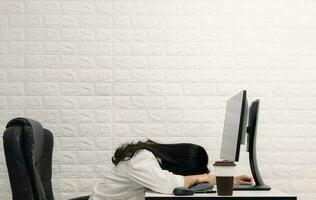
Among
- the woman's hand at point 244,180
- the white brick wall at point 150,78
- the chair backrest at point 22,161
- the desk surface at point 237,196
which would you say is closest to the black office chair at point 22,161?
the chair backrest at point 22,161

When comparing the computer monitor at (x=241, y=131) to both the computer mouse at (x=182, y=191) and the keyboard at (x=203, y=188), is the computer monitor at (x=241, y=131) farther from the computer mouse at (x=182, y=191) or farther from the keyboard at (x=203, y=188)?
the computer mouse at (x=182, y=191)

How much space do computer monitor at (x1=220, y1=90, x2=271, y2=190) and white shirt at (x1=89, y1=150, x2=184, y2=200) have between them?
→ 29 centimetres

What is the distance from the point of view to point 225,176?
6.43 feet

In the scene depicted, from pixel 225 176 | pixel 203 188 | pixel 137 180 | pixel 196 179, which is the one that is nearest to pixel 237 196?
pixel 225 176

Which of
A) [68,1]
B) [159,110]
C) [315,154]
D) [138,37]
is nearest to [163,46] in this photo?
[138,37]

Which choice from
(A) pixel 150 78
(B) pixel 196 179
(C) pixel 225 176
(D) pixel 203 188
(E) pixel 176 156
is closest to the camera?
(C) pixel 225 176

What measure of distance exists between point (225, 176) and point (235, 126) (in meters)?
0.39

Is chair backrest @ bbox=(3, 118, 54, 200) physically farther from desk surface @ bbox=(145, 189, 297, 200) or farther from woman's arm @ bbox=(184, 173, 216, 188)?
woman's arm @ bbox=(184, 173, 216, 188)

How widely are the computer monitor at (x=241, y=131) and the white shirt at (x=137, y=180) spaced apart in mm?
295

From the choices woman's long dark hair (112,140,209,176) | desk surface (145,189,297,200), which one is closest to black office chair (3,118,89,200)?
desk surface (145,189,297,200)

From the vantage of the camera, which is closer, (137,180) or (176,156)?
(137,180)

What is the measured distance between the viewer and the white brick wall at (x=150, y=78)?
3086mm

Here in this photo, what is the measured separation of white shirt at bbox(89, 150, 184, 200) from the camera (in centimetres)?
217

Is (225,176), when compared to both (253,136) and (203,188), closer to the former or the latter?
(203,188)
